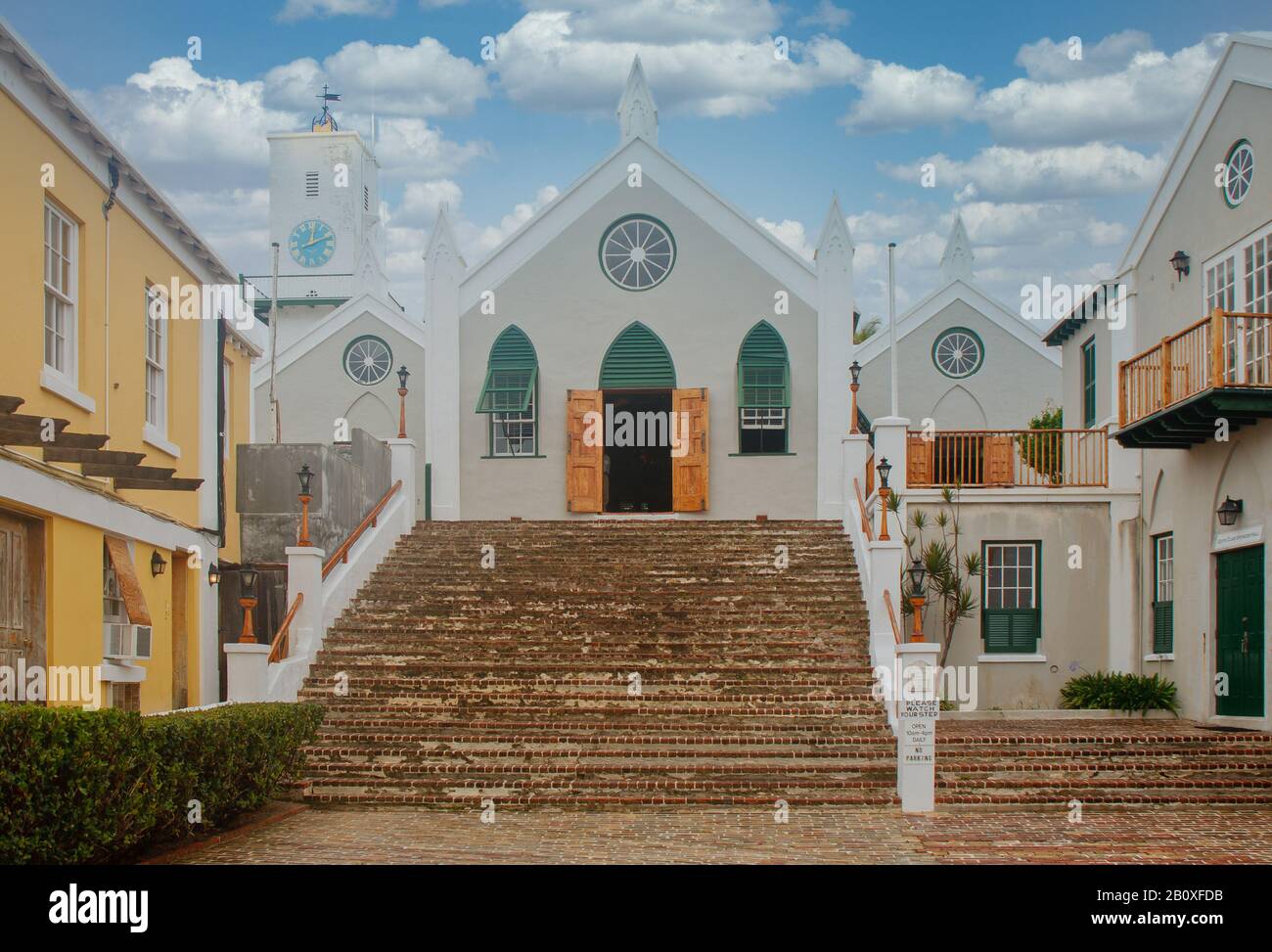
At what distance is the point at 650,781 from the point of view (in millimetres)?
13984

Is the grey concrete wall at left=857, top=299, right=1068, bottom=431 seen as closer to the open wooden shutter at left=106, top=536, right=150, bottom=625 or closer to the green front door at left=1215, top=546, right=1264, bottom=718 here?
the green front door at left=1215, top=546, right=1264, bottom=718

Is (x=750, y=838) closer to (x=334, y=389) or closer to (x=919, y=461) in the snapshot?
(x=919, y=461)

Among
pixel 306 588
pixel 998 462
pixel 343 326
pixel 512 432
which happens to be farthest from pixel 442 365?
pixel 998 462

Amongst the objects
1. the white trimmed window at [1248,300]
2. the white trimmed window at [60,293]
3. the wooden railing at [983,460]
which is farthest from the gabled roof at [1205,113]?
the white trimmed window at [60,293]

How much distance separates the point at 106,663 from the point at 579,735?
195 inches

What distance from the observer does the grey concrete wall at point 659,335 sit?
24.8 metres

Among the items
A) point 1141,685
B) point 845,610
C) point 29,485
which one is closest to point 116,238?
point 29,485

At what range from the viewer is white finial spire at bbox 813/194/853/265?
24.9m

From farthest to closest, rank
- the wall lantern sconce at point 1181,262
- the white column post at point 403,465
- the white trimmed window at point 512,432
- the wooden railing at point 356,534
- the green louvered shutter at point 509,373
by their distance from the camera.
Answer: the white trimmed window at point 512,432, the green louvered shutter at point 509,373, the white column post at point 403,465, the wooden railing at point 356,534, the wall lantern sconce at point 1181,262

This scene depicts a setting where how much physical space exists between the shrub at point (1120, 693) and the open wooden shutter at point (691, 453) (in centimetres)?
771

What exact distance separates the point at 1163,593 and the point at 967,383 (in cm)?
1107

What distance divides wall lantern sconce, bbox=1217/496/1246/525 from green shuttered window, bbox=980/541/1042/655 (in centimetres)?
356

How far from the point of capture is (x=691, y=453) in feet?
80.6

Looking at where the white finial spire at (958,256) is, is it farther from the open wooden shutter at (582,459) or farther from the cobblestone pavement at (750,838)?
the cobblestone pavement at (750,838)
